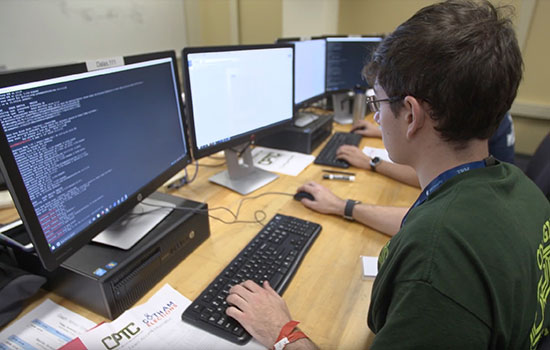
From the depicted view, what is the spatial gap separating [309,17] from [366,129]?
172 centimetres

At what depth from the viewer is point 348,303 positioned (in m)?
0.79

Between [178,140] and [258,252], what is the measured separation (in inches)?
16.7

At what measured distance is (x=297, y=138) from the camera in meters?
1.65

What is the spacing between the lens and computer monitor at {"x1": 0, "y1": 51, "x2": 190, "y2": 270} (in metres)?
0.56

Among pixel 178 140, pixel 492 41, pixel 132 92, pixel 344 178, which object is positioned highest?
pixel 492 41

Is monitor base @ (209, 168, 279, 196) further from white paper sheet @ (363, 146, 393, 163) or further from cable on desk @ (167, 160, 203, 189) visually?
white paper sheet @ (363, 146, 393, 163)

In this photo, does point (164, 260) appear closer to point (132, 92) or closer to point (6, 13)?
point (132, 92)

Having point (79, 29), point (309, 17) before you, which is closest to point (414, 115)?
point (79, 29)

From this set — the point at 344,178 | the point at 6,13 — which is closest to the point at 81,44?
the point at 6,13

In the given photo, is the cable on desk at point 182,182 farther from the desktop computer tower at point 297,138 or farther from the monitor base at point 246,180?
the desktop computer tower at point 297,138

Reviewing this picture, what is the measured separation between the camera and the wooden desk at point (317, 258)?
74 centimetres

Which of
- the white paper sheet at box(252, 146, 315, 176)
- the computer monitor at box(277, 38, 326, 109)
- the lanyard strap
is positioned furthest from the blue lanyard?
the computer monitor at box(277, 38, 326, 109)

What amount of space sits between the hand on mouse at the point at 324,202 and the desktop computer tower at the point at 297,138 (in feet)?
1.53

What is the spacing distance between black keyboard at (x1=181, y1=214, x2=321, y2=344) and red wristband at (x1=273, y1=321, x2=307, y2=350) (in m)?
0.07
